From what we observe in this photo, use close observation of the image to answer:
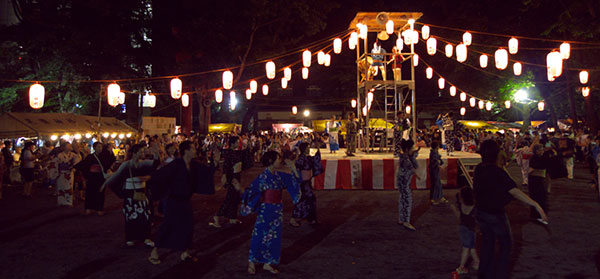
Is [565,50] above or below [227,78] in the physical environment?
above

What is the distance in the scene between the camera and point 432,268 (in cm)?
509

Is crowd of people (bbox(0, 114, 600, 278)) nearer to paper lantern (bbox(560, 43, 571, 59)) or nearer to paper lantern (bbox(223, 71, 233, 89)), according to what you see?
paper lantern (bbox(223, 71, 233, 89))

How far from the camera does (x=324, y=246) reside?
6262 millimetres

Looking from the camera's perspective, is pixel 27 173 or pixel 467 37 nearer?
pixel 27 173

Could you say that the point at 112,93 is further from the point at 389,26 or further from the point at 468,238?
the point at 468,238

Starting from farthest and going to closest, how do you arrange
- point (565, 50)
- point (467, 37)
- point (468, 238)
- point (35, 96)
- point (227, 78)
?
point (227, 78) → point (467, 37) → point (565, 50) → point (35, 96) → point (468, 238)

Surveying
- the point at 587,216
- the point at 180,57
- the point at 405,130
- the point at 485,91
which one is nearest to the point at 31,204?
the point at 405,130

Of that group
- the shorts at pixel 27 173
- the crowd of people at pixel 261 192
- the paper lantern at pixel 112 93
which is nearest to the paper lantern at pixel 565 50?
the crowd of people at pixel 261 192

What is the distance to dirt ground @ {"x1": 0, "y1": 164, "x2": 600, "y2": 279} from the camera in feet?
16.6

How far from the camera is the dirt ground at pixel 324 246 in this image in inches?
199

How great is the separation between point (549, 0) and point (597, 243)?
25.8 metres

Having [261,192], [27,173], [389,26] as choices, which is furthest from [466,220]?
→ [27,173]

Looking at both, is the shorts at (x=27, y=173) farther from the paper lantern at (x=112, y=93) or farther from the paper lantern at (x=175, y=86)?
the paper lantern at (x=175, y=86)

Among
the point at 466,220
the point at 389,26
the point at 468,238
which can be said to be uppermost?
the point at 389,26
